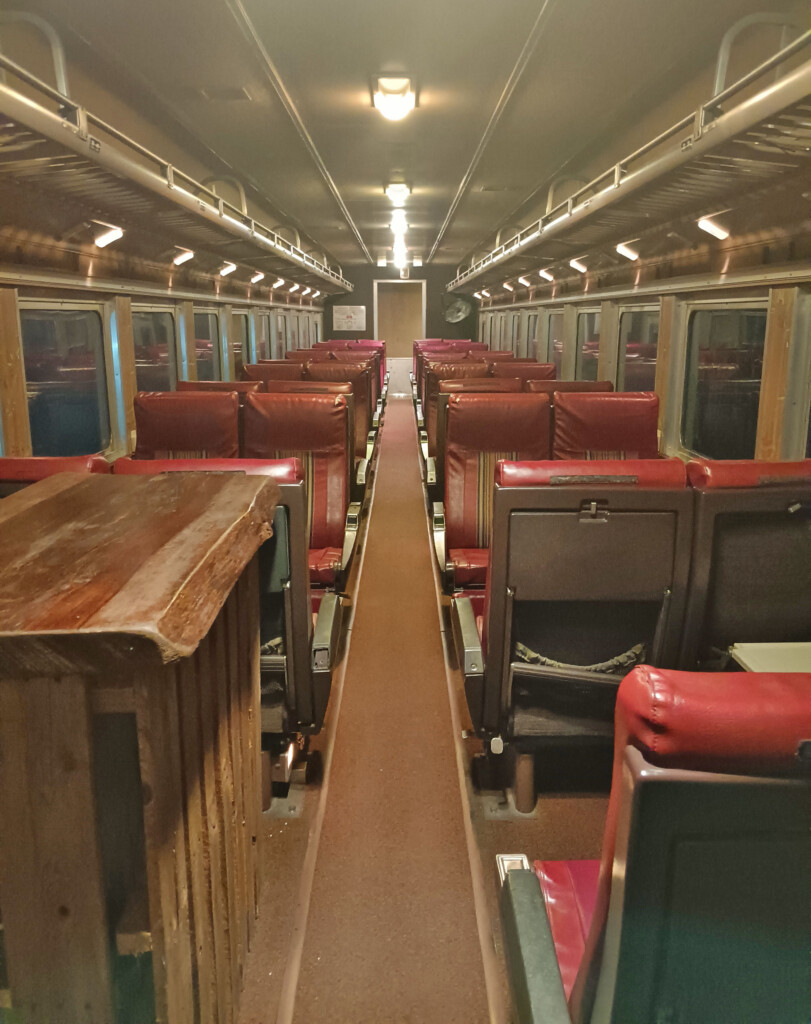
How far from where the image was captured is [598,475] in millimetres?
2150

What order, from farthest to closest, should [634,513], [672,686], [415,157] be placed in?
[415,157] → [634,513] → [672,686]

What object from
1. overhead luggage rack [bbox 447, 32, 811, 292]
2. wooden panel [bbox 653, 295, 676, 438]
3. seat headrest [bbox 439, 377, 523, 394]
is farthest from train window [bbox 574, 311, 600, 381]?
seat headrest [bbox 439, 377, 523, 394]

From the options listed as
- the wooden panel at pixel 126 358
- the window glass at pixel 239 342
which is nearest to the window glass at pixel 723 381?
the wooden panel at pixel 126 358

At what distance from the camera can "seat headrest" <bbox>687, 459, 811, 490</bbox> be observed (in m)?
2.09

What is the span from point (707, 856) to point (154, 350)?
6.78m

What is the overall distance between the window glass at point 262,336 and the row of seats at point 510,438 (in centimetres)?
861

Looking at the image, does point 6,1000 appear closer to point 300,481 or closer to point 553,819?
point 300,481

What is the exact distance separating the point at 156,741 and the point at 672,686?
677 mm

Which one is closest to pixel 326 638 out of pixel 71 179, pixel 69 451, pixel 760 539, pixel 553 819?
pixel 553 819

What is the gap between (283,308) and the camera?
14.9 meters

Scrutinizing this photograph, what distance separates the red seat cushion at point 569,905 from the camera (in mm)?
1406

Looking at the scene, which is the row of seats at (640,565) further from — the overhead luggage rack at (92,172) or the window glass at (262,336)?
the window glass at (262,336)

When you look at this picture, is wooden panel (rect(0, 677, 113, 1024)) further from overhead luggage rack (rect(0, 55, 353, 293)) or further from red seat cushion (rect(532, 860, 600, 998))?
overhead luggage rack (rect(0, 55, 353, 293))

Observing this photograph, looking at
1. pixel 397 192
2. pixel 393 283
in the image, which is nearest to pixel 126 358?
pixel 397 192
